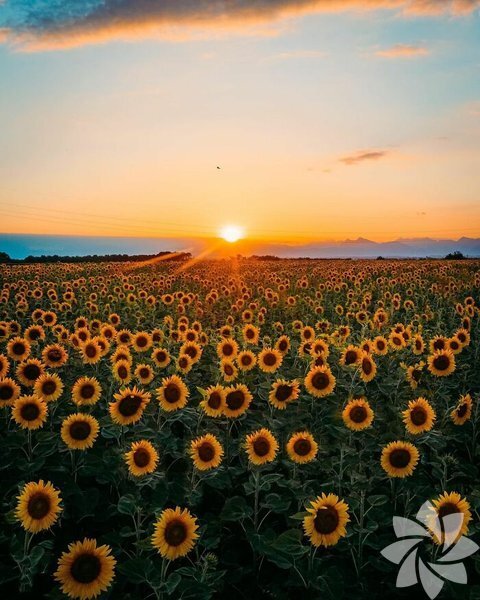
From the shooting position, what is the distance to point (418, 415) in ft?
17.0

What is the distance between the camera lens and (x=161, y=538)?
3.59m

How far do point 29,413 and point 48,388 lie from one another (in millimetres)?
810

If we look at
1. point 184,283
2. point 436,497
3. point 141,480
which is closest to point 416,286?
point 184,283

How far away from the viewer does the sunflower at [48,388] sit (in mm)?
5641

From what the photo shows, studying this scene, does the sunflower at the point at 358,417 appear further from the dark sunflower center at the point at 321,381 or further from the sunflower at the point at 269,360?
the sunflower at the point at 269,360

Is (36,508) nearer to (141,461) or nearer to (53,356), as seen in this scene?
(141,461)

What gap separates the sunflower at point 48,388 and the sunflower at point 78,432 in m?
0.98

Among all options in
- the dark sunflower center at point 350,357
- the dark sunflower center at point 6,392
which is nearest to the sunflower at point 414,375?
the dark sunflower center at point 350,357

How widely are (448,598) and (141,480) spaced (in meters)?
2.67

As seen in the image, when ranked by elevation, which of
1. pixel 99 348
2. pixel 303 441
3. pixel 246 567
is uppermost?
pixel 99 348

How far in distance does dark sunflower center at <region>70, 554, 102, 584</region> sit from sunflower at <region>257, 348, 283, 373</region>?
3986 mm

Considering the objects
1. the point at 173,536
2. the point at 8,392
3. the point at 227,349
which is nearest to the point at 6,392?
the point at 8,392

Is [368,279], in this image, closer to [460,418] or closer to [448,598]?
[460,418]

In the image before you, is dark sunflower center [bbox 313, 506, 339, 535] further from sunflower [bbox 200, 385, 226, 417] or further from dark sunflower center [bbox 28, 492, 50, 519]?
dark sunflower center [bbox 28, 492, 50, 519]
